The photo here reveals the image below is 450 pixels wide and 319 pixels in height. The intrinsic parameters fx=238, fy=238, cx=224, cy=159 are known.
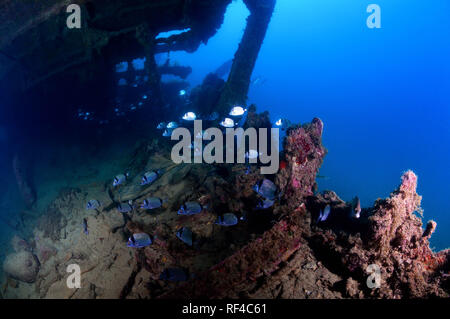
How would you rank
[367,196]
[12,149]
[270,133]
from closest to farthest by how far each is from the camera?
[270,133] → [12,149] → [367,196]

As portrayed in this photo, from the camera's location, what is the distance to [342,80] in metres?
160

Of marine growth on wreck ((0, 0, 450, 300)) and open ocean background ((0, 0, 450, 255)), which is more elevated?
open ocean background ((0, 0, 450, 255))

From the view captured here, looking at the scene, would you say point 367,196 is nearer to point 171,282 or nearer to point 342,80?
point 171,282

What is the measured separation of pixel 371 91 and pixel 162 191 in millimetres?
165018

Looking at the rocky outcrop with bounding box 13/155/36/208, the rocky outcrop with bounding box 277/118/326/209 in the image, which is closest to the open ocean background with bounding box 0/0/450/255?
the rocky outcrop with bounding box 13/155/36/208

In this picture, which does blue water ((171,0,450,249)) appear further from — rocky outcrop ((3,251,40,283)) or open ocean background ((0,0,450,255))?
rocky outcrop ((3,251,40,283))

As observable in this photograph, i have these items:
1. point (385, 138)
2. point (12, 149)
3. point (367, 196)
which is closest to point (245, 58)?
point (12, 149)

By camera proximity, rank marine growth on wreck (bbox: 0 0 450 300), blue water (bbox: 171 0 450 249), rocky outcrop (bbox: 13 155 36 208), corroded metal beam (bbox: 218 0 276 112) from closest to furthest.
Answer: marine growth on wreck (bbox: 0 0 450 300)
rocky outcrop (bbox: 13 155 36 208)
corroded metal beam (bbox: 218 0 276 112)
blue water (bbox: 171 0 450 249)

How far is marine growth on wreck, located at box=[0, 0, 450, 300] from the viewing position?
4.09 m

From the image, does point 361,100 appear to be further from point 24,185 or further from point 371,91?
point 24,185

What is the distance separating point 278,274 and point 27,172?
1277 cm

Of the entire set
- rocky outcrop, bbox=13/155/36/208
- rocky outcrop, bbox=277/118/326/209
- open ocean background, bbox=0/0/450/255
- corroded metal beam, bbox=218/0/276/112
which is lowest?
rocky outcrop, bbox=277/118/326/209

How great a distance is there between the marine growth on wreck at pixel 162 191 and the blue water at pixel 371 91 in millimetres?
33327

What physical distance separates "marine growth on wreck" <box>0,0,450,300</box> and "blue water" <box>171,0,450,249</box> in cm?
3333
